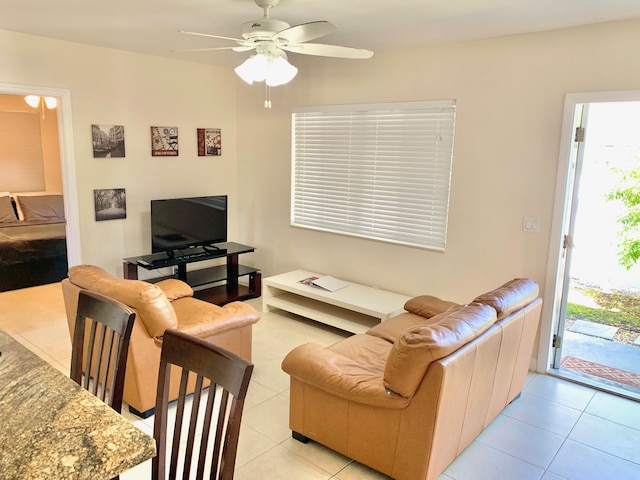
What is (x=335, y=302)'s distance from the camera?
14.0 feet

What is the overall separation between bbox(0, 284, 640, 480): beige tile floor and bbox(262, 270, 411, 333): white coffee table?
0.67 metres

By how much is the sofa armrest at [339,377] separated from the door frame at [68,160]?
2.91 m

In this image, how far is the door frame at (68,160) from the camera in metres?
4.14

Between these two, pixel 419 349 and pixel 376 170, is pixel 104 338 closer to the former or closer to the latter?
pixel 419 349

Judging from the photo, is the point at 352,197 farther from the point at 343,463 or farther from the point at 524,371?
the point at 343,463

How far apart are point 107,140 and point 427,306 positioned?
11.0 ft

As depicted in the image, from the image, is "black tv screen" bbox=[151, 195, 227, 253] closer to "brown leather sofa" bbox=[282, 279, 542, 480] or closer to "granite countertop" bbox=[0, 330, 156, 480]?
"brown leather sofa" bbox=[282, 279, 542, 480]

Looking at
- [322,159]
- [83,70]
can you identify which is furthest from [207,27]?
[322,159]

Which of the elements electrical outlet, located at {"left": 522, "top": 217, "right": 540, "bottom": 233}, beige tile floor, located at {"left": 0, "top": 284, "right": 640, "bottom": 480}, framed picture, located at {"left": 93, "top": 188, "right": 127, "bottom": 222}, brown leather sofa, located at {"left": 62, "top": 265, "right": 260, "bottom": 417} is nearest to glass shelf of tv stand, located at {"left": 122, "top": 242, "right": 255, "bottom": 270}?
framed picture, located at {"left": 93, "top": 188, "right": 127, "bottom": 222}

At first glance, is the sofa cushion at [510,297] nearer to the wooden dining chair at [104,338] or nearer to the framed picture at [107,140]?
the wooden dining chair at [104,338]

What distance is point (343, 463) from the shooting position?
101 inches

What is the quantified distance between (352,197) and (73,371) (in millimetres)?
3277

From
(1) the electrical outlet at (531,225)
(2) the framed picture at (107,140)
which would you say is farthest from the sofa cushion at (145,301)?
(1) the electrical outlet at (531,225)

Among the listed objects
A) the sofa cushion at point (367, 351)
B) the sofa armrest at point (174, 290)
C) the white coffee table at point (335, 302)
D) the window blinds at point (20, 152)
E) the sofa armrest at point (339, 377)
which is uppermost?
the window blinds at point (20, 152)
